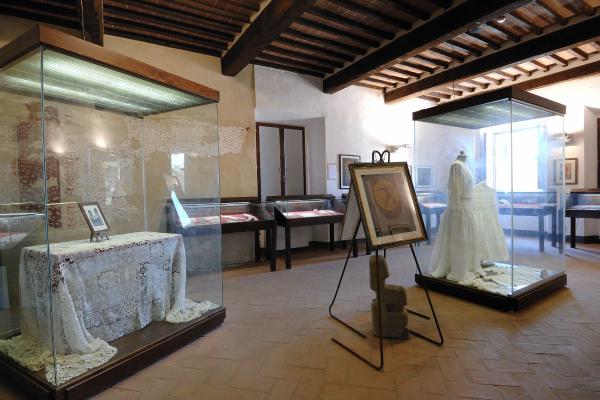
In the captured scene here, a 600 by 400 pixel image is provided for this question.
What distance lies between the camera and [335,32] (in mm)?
5262

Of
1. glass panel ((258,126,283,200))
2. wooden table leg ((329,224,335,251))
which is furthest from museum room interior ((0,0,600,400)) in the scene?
glass panel ((258,126,283,200))

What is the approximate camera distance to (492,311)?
3.39m

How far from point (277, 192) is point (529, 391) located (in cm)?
579

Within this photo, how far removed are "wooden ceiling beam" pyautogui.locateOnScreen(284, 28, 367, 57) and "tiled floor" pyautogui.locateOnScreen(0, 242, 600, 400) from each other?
3793 mm

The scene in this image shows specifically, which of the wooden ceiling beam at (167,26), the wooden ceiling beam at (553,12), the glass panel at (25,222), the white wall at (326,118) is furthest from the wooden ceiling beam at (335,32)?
the glass panel at (25,222)

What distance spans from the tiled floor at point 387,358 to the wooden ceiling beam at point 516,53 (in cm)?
367

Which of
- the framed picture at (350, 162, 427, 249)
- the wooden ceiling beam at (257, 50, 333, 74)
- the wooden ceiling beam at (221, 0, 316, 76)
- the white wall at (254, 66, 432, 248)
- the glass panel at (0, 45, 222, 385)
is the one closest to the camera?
the glass panel at (0, 45, 222, 385)

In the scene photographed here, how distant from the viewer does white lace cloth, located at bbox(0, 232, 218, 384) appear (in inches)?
89.0

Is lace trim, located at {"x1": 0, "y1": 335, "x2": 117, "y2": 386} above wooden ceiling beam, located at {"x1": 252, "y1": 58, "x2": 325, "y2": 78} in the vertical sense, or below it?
below

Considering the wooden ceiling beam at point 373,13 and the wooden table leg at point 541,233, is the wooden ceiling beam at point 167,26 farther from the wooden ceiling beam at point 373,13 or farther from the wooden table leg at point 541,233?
the wooden table leg at point 541,233

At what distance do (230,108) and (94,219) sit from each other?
348 cm

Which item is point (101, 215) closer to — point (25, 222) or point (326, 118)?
point (25, 222)

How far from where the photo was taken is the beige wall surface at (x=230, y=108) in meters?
5.29

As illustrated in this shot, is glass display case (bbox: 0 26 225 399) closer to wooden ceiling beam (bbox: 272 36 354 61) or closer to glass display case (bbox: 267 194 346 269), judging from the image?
glass display case (bbox: 267 194 346 269)
